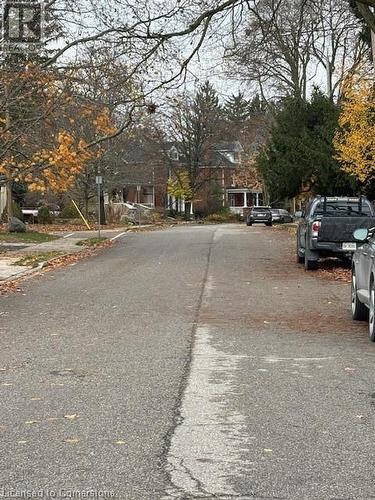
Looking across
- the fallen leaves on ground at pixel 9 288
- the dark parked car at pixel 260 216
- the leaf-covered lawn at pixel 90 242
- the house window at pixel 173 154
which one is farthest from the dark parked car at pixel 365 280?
the house window at pixel 173 154

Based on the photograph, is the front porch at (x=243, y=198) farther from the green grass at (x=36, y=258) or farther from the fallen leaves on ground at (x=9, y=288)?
the fallen leaves on ground at (x=9, y=288)

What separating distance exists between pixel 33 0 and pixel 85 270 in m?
7.07

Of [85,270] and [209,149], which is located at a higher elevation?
[209,149]

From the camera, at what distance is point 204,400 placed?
6910 millimetres

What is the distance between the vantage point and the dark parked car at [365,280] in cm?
1026

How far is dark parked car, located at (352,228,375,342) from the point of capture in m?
10.3

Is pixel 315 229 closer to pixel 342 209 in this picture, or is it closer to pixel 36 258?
pixel 342 209

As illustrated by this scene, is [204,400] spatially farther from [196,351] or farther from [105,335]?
[105,335]

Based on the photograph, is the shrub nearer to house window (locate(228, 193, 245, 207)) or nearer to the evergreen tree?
the evergreen tree

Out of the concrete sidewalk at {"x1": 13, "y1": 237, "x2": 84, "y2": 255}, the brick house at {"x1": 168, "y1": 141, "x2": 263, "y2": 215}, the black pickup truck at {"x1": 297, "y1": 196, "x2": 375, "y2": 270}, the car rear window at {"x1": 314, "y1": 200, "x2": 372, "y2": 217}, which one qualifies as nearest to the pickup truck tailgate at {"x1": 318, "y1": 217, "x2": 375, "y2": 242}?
the black pickup truck at {"x1": 297, "y1": 196, "x2": 375, "y2": 270}

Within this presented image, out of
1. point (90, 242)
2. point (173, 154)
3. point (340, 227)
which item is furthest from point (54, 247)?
point (173, 154)

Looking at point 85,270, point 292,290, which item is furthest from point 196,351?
point 85,270

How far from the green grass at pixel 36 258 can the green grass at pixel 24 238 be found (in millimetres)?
7721

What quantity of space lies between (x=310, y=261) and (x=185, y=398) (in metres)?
13.9
